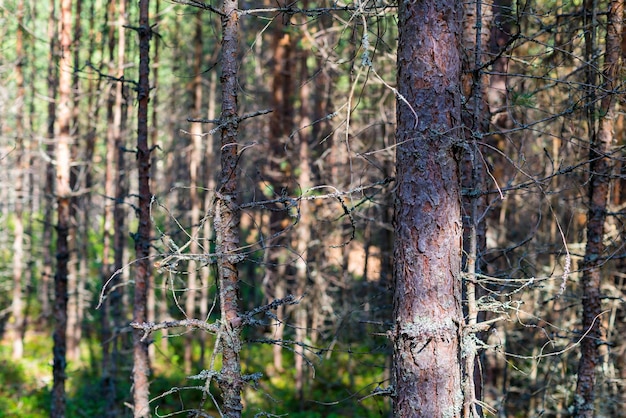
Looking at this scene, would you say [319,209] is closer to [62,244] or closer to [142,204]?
[62,244]

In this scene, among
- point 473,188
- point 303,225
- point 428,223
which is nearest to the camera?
point 428,223

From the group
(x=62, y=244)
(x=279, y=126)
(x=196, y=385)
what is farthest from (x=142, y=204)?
(x=279, y=126)

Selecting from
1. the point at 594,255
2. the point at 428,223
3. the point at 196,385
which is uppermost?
the point at 428,223

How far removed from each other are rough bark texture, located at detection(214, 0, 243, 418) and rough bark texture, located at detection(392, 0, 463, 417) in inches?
43.4

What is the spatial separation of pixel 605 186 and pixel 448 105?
2947 mm

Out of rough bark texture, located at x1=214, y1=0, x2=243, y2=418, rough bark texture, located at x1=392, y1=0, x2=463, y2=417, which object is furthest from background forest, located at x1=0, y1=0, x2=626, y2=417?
rough bark texture, located at x1=392, y1=0, x2=463, y2=417

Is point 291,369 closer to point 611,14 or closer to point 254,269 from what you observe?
point 254,269

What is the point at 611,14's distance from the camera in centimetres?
561

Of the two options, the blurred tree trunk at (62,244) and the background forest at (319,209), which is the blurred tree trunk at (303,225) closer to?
the background forest at (319,209)

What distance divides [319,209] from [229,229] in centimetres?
940

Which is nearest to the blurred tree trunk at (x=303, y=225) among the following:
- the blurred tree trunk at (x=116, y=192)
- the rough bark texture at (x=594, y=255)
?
the blurred tree trunk at (x=116, y=192)

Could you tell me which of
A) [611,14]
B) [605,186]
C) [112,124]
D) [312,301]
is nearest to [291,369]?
[312,301]

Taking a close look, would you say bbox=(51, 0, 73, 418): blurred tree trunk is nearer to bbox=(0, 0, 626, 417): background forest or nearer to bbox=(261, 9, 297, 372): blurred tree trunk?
bbox=(0, 0, 626, 417): background forest

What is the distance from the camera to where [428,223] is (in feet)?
12.5
